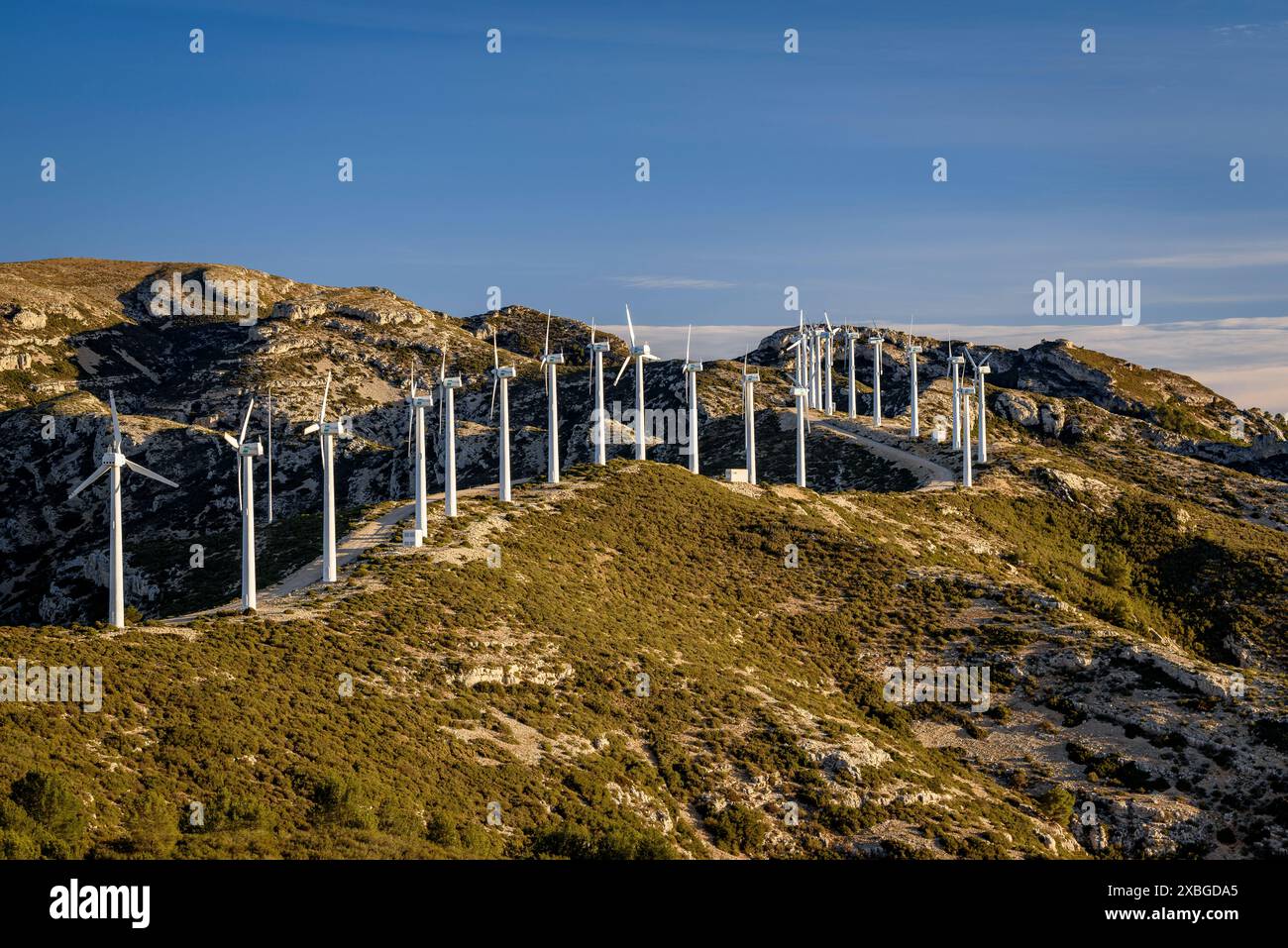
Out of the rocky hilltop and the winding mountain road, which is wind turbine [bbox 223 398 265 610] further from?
the winding mountain road

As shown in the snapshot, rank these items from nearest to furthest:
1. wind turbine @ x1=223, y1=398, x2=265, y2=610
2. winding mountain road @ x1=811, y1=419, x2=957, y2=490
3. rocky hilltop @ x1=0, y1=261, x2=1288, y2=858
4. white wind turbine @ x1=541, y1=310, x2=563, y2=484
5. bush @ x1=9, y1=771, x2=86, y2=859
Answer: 1. bush @ x1=9, y1=771, x2=86, y2=859
2. rocky hilltop @ x1=0, y1=261, x2=1288, y2=858
3. wind turbine @ x1=223, y1=398, x2=265, y2=610
4. white wind turbine @ x1=541, y1=310, x2=563, y2=484
5. winding mountain road @ x1=811, y1=419, x2=957, y2=490

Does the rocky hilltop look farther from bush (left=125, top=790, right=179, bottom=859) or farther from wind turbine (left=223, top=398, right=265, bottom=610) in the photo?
wind turbine (left=223, top=398, right=265, bottom=610)

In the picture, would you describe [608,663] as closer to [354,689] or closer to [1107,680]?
[354,689]

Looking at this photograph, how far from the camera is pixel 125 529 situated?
178 m

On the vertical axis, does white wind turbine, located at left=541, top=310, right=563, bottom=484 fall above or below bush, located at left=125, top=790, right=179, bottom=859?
above

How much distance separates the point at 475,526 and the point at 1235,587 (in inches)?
3194

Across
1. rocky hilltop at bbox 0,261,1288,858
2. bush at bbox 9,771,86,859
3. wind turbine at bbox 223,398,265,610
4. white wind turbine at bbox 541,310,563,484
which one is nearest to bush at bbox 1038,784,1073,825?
rocky hilltop at bbox 0,261,1288,858

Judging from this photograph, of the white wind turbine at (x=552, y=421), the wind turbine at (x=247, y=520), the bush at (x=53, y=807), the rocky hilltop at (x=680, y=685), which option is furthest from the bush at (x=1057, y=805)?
the white wind turbine at (x=552, y=421)

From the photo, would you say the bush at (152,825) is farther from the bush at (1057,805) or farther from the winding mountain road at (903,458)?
the winding mountain road at (903,458)

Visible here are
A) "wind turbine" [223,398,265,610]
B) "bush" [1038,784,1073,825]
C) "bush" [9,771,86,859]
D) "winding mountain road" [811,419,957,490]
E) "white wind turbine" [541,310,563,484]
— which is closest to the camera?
"bush" [9,771,86,859]

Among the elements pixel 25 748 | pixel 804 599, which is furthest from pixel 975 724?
pixel 25 748

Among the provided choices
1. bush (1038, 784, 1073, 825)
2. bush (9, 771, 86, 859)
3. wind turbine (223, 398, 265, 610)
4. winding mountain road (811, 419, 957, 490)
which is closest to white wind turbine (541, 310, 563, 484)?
wind turbine (223, 398, 265, 610)

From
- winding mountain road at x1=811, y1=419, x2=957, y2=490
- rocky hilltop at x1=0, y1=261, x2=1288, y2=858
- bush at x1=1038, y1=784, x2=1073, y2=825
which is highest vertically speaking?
winding mountain road at x1=811, y1=419, x2=957, y2=490

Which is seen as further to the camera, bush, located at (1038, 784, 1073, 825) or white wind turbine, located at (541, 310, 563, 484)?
white wind turbine, located at (541, 310, 563, 484)
